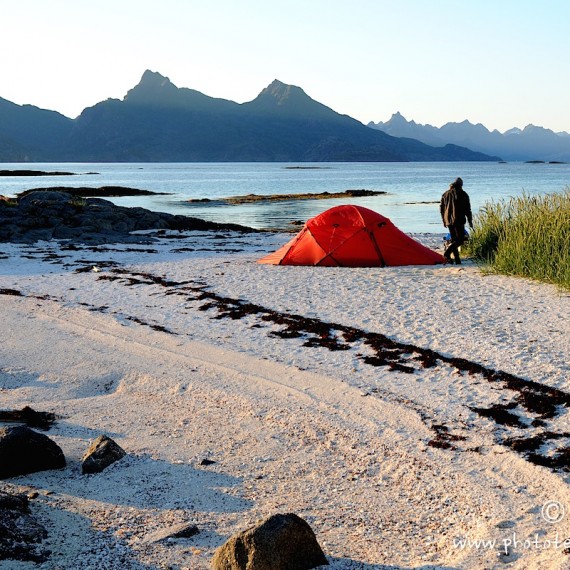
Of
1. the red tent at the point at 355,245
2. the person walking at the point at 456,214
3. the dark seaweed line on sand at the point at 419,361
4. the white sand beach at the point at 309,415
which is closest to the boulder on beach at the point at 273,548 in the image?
the white sand beach at the point at 309,415

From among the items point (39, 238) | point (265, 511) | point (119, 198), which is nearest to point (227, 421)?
point (265, 511)

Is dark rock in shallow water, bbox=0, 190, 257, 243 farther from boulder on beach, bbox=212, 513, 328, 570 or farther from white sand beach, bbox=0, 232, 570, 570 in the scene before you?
boulder on beach, bbox=212, 513, 328, 570

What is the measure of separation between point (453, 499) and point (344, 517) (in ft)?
2.82

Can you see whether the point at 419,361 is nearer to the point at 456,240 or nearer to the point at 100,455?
the point at 100,455

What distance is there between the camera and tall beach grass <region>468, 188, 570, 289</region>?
13.4m

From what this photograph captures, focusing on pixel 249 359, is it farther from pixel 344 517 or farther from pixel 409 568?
pixel 409 568

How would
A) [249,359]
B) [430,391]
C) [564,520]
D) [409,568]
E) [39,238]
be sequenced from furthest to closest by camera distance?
[39,238] → [249,359] → [430,391] → [564,520] → [409,568]

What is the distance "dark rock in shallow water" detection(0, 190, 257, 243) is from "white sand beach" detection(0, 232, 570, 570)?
11.1 metres

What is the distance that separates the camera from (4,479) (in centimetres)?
550

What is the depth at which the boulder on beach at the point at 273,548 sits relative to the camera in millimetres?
4137

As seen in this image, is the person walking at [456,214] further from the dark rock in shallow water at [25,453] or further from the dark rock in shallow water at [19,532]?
the dark rock in shallow water at [19,532]

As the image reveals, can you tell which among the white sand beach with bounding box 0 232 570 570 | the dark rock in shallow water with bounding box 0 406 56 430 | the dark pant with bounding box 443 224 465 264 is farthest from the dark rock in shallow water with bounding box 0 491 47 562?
the dark pant with bounding box 443 224 465 264

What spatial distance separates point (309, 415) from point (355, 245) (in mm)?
9192

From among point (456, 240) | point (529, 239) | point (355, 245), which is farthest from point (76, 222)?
point (529, 239)
